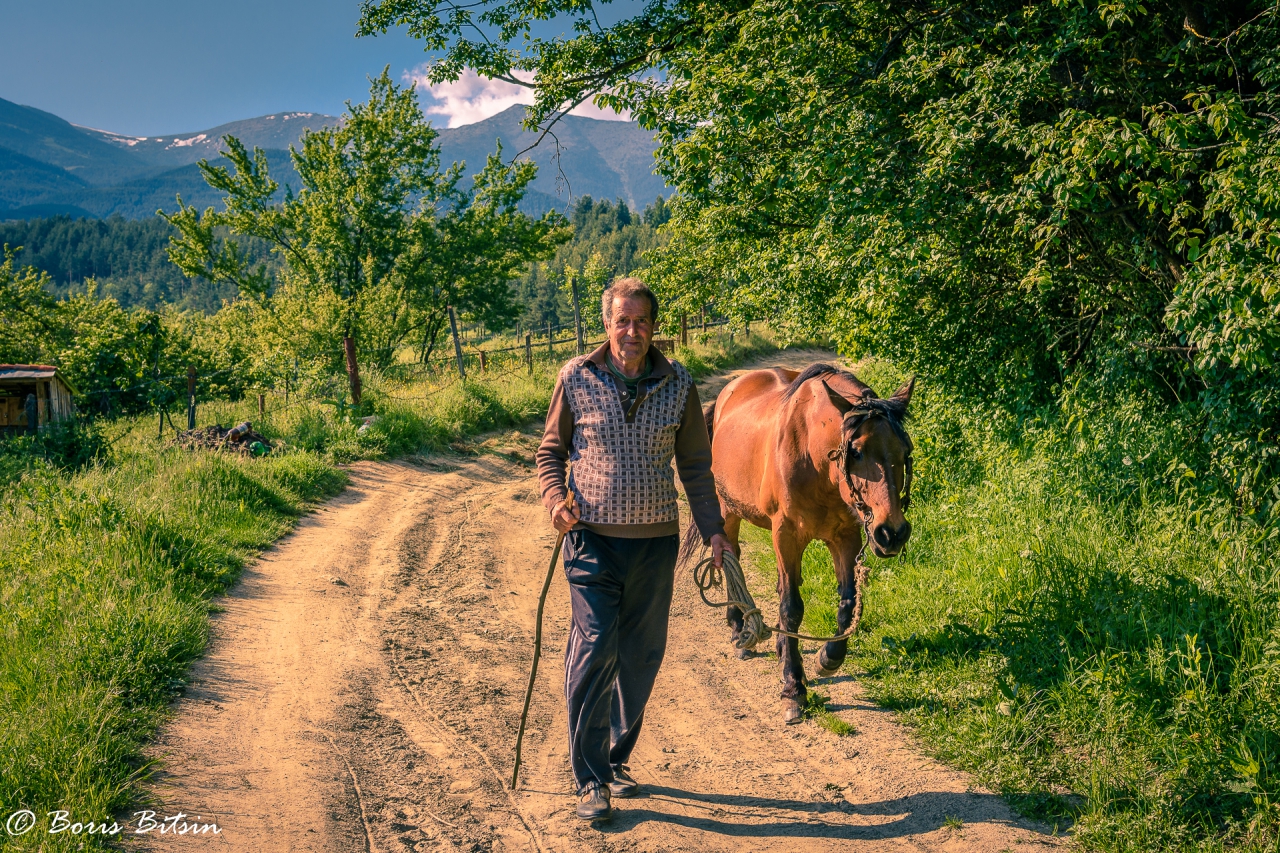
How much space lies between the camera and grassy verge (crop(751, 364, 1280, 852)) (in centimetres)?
321

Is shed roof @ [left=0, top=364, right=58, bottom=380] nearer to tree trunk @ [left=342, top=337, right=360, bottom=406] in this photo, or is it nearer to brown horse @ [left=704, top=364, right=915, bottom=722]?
tree trunk @ [left=342, top=337, right=360, bottom=406]

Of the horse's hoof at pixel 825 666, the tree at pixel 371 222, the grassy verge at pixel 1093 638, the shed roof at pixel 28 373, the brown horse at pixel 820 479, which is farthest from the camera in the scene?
the tree at pixel 371 222

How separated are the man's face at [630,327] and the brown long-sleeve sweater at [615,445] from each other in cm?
11

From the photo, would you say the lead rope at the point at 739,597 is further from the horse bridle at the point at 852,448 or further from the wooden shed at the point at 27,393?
the wooden shed at the point at 27,393

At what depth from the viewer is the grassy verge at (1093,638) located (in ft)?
10.5

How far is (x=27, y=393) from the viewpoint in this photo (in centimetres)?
1172

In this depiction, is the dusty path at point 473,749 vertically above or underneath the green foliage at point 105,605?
underneath

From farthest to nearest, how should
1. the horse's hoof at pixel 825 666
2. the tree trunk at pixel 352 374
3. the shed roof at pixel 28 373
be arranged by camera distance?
the tree trunk at pixel 352 374 → the shed roof at pixel 28 373 → the horse's hoof at pixel 825 666

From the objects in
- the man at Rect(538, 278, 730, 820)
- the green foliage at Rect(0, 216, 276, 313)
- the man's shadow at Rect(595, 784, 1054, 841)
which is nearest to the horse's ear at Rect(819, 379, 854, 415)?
the man at Rect(538, 278, 730, 820)

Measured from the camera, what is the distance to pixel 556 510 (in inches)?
127

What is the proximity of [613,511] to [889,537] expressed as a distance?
4.71 ft

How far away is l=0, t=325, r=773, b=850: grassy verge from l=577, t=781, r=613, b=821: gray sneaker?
1.91 metres

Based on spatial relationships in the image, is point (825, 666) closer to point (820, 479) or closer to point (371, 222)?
point (820, 479)

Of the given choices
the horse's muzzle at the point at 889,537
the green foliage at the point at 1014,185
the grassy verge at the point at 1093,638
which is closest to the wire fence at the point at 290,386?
the green foliage at the point at 1014,185
